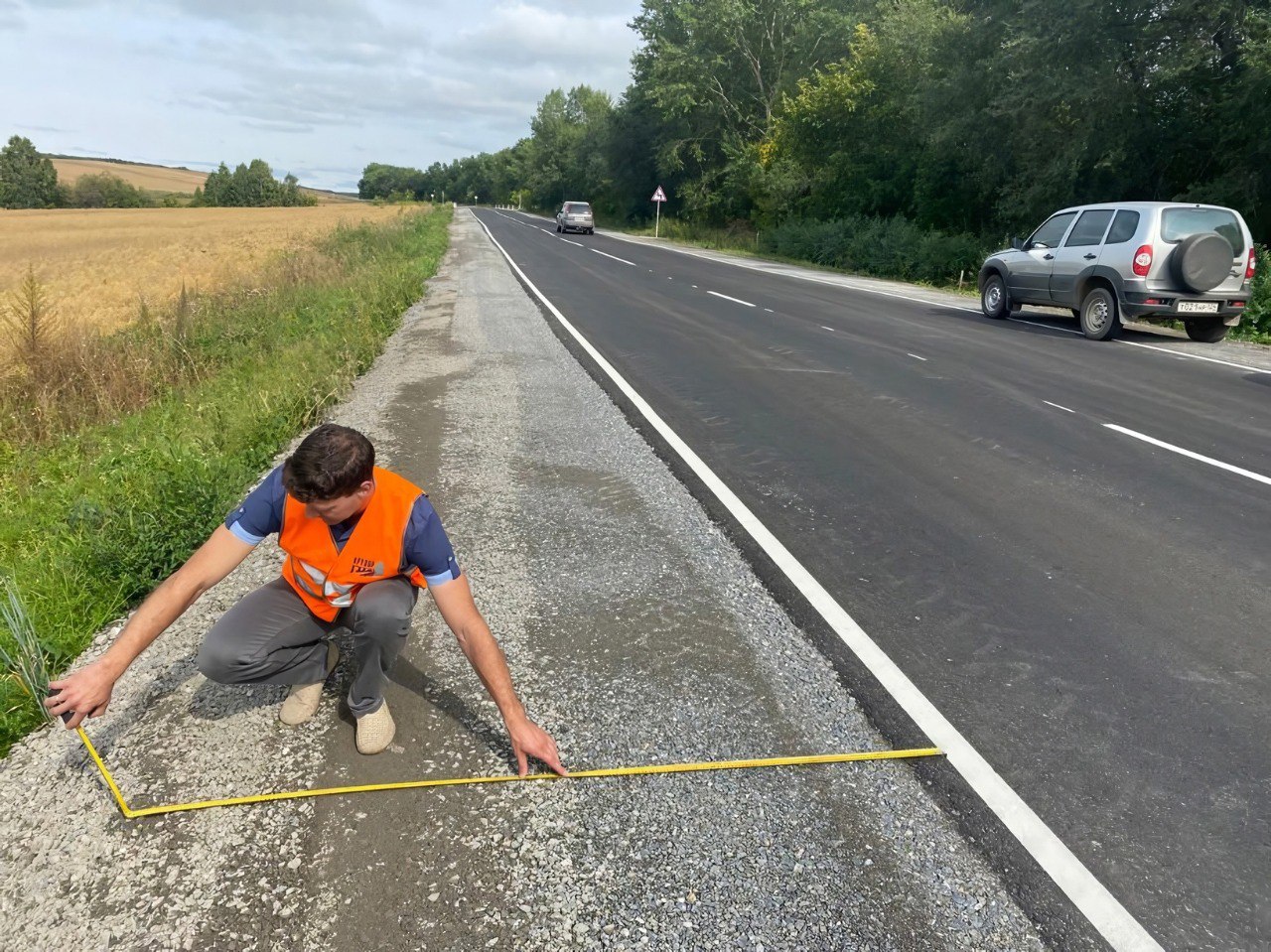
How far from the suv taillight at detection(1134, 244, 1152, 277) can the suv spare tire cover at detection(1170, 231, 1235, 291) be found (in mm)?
297

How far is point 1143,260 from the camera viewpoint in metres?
11.9

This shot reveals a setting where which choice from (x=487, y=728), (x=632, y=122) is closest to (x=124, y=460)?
(x=487, y=728)

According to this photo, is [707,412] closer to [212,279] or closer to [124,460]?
[124,460]

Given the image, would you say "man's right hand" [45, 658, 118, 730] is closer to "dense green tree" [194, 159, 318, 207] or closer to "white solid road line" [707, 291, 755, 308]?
"white solid road line" [707, 291, 755, 308]

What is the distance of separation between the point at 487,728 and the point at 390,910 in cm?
84

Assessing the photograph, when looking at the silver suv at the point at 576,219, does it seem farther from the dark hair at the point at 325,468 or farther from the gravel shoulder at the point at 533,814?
the dark hair at the point at 325,468

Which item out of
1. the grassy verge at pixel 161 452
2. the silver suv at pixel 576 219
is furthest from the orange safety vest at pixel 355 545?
the silver suv at pixel 576 219

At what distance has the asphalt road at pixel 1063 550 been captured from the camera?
261 centimetres

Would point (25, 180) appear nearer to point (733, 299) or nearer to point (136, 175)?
point (136, 175)

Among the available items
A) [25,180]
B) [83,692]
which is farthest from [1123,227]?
[25,180]

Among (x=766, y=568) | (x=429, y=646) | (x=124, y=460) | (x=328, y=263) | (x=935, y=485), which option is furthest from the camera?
(x=328, y=263)

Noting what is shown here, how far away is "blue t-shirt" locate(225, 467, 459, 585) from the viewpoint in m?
2.73

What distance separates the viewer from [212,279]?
2162cm

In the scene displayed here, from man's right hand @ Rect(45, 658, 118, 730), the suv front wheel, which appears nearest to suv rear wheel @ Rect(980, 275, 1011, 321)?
the suv front wheel
